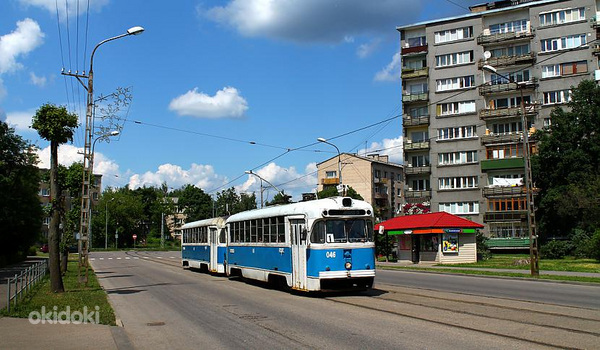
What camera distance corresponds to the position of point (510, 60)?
6191 cm

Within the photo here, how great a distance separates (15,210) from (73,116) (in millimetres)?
24930

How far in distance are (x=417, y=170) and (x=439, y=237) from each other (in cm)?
3024

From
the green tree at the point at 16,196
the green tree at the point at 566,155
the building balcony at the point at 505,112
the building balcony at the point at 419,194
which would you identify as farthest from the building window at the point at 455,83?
the green tree at the point at 16,196

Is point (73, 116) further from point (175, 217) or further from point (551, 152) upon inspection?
point (175, 217)

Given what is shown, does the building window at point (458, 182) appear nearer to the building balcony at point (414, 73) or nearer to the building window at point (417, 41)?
the building balcony at point (414, 73)

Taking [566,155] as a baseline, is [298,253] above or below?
below

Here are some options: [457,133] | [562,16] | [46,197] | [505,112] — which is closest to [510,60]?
[505,112]

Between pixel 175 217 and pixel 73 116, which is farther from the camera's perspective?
pixel 175 217

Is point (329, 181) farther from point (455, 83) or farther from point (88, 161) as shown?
point (88, 161)

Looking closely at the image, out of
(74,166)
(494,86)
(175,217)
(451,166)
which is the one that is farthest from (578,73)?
(175,217)

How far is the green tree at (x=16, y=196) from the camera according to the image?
37.7 m

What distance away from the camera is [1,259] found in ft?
129

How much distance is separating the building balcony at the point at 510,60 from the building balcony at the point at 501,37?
1907 mm

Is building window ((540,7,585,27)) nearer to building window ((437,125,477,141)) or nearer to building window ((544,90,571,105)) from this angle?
building window ((544,90,571,105))
